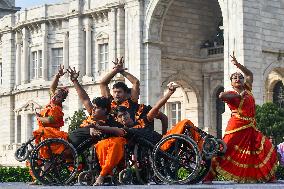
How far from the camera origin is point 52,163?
995 cm

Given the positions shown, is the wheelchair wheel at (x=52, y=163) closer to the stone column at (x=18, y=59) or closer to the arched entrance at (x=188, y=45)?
the arched entrance at (x=188, y=45)

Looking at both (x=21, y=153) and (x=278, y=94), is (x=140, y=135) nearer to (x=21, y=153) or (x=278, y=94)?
(x=21, y=153)

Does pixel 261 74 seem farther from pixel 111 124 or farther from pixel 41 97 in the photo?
pixel 111 124

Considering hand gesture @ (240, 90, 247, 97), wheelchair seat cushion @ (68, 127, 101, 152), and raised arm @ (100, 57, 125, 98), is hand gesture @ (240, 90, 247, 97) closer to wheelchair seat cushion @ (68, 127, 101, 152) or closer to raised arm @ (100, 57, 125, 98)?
raised arm @ (100, 57, 125, 98)

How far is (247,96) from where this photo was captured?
36.3 ft

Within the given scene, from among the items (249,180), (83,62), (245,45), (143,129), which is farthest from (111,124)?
(83,62)

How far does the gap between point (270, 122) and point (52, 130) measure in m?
19.2

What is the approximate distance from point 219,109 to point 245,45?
9.37 m

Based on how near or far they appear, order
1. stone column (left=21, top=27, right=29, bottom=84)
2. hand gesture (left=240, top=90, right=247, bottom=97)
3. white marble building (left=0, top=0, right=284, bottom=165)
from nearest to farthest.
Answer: hand gesture (left=240, top=90, right=247, bottom=97) → white marble building (left=0, top=0, right=284, bottom=165) → stone column (left=21, top=27, right=29, bottom=84)

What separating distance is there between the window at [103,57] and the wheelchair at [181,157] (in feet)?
110

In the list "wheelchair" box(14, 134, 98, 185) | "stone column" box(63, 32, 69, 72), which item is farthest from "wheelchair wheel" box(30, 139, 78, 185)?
"stone column" box(63, 32, 69, 72)

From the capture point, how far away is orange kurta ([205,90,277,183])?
416 inches

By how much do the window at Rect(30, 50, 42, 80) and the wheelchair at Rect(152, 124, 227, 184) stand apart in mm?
38951

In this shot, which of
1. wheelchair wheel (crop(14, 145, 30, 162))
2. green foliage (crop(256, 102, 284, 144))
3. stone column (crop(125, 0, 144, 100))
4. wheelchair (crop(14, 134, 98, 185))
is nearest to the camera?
wheelchair (crop(14, 134, 98, 185))
